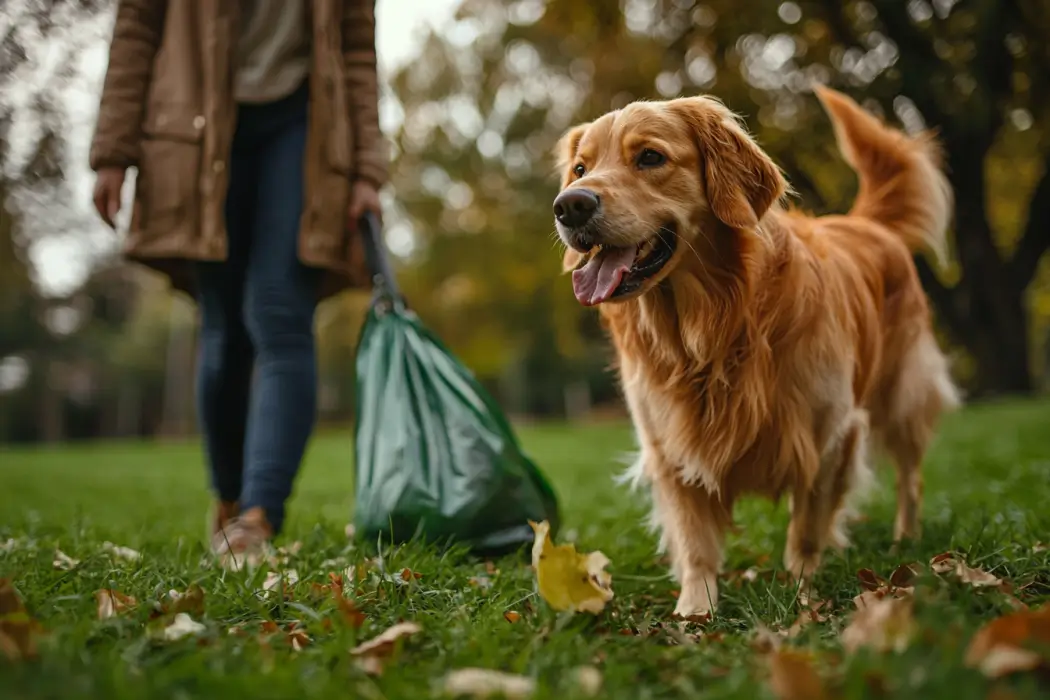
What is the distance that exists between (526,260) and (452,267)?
2050 mm

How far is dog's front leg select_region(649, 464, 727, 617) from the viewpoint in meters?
2.27

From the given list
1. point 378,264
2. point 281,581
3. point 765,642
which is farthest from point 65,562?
point 765,642

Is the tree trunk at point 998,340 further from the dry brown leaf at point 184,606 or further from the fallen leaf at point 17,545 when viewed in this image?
the dry brown leaf at point 184,606

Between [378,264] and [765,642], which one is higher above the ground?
[378,264]

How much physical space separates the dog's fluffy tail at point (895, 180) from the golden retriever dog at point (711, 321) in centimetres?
118

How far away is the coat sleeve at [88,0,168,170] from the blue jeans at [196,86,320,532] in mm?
313

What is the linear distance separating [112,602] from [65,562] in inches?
23.4

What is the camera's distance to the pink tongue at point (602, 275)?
219 cm

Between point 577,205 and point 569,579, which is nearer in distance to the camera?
point 569,579

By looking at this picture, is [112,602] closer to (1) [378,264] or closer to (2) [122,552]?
(2) [122,552]

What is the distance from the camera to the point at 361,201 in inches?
116

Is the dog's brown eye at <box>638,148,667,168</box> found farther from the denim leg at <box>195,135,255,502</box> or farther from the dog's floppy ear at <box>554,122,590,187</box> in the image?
the denim leg at <box>195,135,255,502</box>

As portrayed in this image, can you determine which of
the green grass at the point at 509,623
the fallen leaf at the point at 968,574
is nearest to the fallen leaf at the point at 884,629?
the green grass at the point at 509,623

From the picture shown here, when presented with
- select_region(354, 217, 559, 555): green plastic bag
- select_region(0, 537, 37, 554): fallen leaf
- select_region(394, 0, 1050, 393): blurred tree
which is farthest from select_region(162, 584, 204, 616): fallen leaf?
select_region(394, 0, 1050, 393): blurred tree
